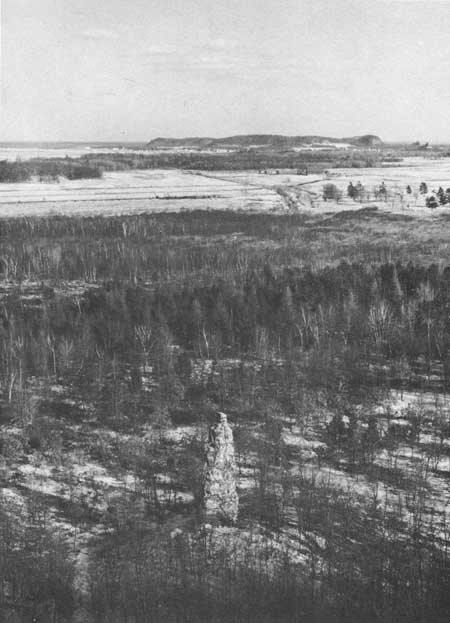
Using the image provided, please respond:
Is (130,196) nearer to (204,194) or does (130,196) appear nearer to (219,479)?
(204,194)

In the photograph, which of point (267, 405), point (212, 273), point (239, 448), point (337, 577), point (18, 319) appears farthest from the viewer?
point (212, 273)

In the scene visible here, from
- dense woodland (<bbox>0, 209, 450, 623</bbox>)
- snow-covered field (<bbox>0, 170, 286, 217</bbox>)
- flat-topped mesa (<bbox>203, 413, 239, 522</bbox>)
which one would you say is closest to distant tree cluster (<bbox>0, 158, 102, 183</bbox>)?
snow-covered field (<bbox>0, 170, 286, 217</bbox>)

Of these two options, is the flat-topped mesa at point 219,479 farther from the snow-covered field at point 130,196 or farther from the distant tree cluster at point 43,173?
the distant tree cluster at point 43,173

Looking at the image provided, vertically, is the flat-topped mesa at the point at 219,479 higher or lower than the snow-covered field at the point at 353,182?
lower

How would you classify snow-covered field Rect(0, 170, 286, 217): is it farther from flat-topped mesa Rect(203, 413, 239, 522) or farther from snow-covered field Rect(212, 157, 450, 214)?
flat-topped mesa Rect(203, 413, 239, 522)

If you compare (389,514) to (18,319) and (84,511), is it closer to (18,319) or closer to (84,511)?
(84,511)

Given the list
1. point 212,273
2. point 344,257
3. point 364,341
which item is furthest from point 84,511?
point 344,257

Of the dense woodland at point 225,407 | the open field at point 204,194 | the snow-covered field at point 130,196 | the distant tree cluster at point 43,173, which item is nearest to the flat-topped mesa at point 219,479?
the dense woodland at point 225,407
